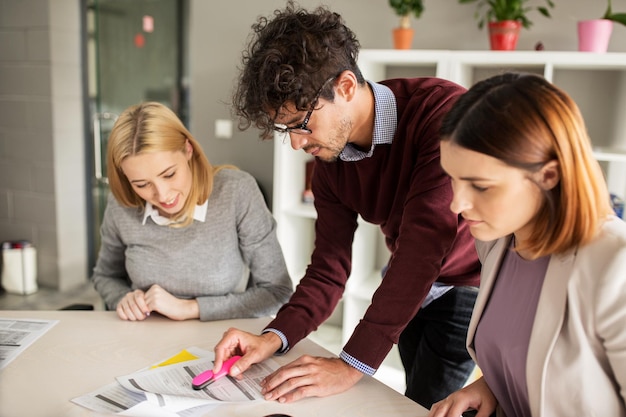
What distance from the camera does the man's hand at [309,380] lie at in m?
1.12

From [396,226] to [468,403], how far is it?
0.46 metres

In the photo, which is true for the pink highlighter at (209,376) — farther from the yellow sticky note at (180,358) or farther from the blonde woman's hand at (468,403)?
the blonde woman's hand at (468,403)

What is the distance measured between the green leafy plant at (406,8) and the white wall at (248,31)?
7.0 inches

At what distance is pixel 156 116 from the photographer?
157 cm

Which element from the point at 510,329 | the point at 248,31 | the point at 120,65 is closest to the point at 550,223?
the point at 510,329

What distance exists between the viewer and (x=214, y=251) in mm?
1644

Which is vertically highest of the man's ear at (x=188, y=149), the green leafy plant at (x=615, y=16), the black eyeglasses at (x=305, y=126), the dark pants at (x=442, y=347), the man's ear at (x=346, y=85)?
the green leafy plant at (x=615, y=16)

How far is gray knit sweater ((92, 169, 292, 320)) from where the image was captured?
1.63m

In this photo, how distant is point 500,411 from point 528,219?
0.41 metres

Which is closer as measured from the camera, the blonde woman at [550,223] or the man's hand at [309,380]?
the blonde woman at [550,223]

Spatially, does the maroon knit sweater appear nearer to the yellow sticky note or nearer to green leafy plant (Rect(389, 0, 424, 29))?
the yellow sticky note

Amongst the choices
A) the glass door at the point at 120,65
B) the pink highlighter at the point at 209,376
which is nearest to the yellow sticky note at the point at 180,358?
the pink highlighter at the point at 209,376

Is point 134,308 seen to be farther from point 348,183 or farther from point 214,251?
point 348,183

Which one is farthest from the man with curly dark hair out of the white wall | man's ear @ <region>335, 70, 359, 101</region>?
the white wall
